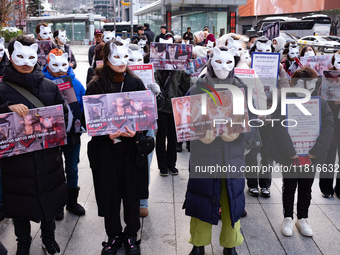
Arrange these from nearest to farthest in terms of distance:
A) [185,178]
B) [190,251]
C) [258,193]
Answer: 1. [190,251]
2. [258,193]
3. [185,178]

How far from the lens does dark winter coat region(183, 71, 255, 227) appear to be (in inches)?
118

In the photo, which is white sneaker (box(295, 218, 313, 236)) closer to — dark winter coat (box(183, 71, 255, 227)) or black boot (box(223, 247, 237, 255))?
black boot (box(223, 247, 237, 255))

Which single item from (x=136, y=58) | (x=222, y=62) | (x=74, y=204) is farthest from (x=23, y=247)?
(x=222, y=62)

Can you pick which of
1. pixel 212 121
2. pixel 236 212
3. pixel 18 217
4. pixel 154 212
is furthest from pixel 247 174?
pixel 18 217

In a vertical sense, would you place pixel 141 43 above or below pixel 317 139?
above

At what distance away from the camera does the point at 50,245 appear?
3.28m

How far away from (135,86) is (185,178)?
7.83ft

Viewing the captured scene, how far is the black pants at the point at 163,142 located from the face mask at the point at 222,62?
2241mm

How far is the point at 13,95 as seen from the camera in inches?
117

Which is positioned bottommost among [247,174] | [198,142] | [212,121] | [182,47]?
[247,174]

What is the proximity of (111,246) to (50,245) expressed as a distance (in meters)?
0.59

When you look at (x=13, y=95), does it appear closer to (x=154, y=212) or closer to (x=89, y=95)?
(x=89, y=95)

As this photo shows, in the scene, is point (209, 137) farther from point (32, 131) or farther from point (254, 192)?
point (254, 192)

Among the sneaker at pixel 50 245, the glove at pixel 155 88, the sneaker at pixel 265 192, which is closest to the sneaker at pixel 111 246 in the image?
the sneaker at pixel 50 245
